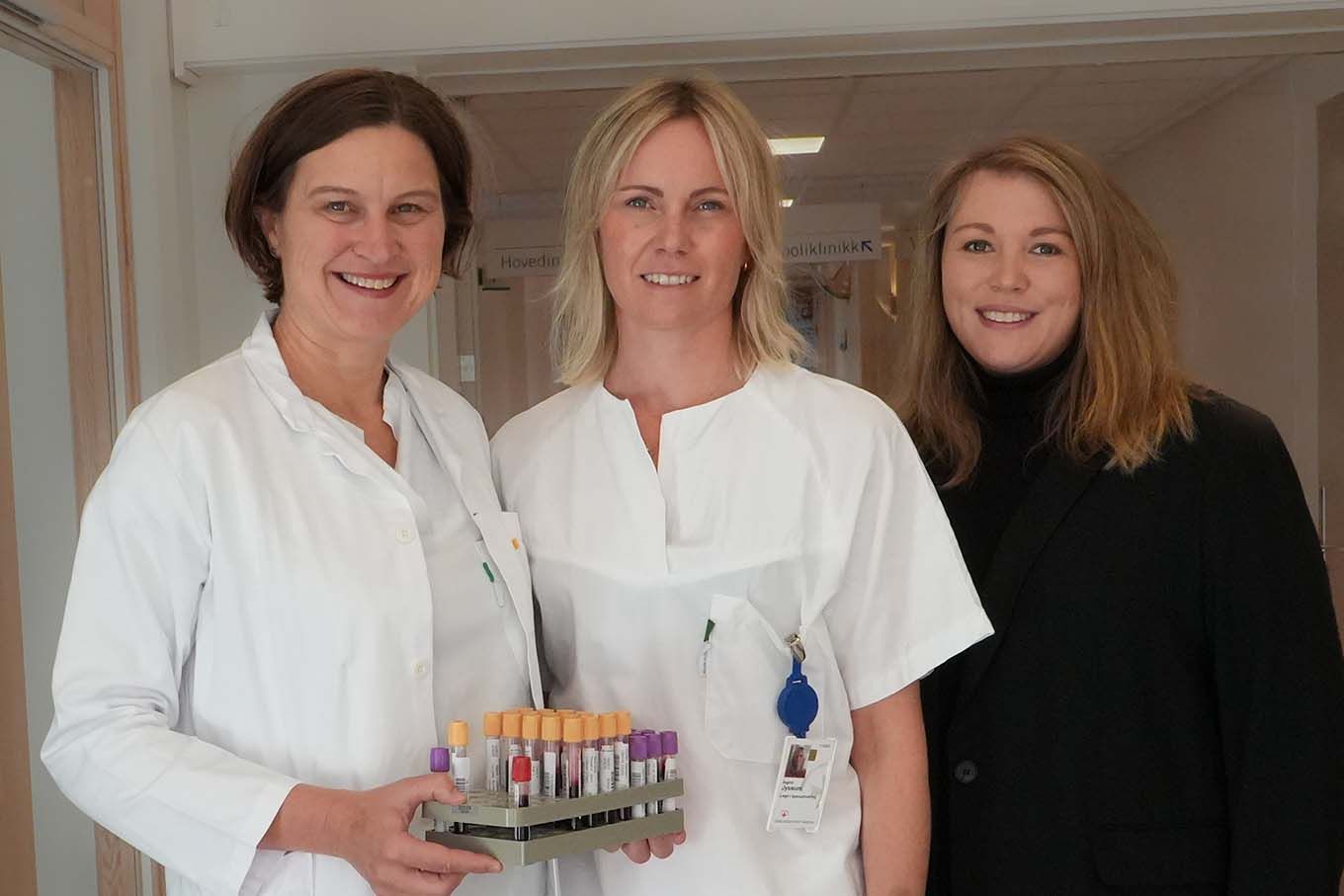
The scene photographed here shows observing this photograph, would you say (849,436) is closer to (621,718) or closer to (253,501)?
(621,718)

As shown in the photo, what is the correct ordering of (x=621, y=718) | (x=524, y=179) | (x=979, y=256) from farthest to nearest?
(x=524, y=179), (x=979, y=256), (x=621, y=718)

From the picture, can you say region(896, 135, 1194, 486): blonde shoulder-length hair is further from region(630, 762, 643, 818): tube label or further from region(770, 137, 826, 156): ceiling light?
region(770, 137, 826, 156): ceiling light

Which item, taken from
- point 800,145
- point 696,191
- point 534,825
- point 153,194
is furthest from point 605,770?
point 800,145

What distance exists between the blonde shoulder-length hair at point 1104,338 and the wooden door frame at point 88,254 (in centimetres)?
188

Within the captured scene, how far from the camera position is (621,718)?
1.50 metres

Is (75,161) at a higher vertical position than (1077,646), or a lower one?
higher

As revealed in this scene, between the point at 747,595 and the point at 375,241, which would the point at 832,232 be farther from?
the point at 375,241

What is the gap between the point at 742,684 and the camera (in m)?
1.72

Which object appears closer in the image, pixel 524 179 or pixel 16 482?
pixel 16 482

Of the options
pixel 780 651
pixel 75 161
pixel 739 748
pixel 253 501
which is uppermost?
pixel 75 161

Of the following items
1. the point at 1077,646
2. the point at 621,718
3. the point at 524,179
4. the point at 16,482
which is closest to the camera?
the point at 621,718

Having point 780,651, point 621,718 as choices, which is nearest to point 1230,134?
point 780,651

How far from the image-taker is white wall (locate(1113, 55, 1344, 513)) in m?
3.46

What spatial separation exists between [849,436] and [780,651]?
0.32 m
